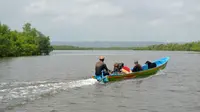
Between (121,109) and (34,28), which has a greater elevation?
(34,28)

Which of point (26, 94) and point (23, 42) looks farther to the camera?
point (23, 42)

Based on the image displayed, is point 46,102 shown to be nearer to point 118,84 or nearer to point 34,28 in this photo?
point 118,84

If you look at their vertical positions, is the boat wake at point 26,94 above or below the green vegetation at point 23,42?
below

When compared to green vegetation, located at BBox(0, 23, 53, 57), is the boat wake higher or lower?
lower

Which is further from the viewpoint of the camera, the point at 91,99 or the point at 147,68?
the point at 147,68

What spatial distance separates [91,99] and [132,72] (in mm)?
10687

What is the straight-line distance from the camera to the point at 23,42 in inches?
4040

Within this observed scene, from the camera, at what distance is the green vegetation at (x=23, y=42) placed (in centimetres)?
8506

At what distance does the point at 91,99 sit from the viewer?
62.2ft

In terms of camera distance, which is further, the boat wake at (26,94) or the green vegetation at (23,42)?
the green vegetation at (23,42)

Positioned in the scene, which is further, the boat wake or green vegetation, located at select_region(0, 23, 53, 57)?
green vegetation, located at select_region(0, 23, 53, 57)

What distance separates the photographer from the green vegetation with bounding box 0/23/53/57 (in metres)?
85.1

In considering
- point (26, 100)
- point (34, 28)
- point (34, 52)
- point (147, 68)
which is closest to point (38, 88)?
point (26, 100)

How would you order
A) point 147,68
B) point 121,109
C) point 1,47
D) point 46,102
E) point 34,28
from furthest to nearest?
point 34,28, point 1,47, point 147,68, point 46,102, point 121,109
